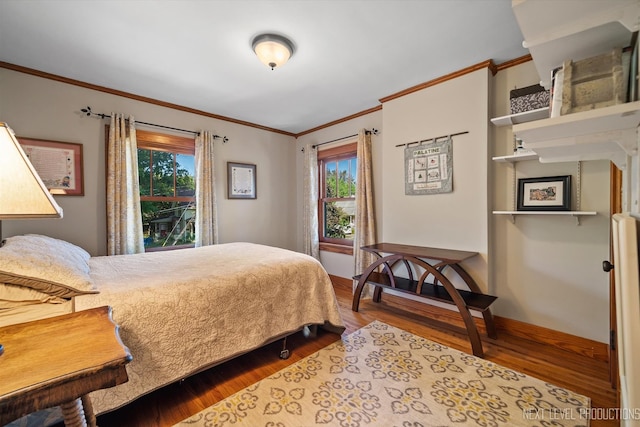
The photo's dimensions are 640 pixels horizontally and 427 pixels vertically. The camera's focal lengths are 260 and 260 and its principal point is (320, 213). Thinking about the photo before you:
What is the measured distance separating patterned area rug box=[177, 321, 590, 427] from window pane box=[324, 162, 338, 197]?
8.50ft

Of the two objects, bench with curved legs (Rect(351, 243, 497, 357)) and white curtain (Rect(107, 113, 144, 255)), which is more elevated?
white curtain (Rect(107, 113, 144, 255))

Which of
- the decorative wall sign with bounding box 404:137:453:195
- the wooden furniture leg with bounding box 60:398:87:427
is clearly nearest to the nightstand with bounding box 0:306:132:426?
the wooden furniture leg with bounding box 60:398:87:427

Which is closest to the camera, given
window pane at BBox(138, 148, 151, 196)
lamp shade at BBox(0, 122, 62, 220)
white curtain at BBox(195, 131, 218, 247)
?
lamp shade at BBox(0, 122, 62, 220)

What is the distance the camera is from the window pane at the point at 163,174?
3299mm

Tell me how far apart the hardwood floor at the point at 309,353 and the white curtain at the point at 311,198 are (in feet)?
5.61

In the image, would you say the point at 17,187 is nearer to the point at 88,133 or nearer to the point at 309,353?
the point at 309,353

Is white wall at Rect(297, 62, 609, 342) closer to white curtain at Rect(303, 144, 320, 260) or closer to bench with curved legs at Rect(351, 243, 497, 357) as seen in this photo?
bench with curved legs at Rect(351, 243, 497, 357)

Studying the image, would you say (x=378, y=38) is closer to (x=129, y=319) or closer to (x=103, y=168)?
(x=129, y=319)

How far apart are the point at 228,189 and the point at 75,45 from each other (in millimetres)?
2076

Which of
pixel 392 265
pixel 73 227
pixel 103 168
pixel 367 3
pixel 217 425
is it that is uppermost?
pixel 367 3

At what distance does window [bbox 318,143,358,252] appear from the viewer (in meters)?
3.95

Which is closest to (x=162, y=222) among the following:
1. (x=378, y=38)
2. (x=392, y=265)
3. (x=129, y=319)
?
(x=129, y=319)

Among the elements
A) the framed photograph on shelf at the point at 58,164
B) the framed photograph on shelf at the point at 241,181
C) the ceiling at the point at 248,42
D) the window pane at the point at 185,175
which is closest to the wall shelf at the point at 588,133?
the ceiling at the point at 248,42

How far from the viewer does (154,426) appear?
141 cm
